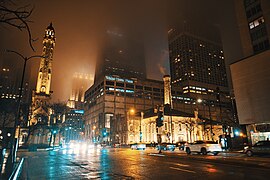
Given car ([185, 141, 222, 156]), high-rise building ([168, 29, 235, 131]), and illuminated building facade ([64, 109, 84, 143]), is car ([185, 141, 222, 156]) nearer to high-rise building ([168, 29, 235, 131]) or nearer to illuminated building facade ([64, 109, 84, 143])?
illuminated building facade ([64, 109, 84, 143])

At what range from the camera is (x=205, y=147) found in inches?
922

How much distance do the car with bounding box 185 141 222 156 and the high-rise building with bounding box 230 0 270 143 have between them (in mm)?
21245

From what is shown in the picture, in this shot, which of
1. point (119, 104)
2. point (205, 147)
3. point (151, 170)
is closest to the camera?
point (151, 170)

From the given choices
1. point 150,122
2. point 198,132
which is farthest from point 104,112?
point 198,132

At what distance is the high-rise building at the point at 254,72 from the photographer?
126ft

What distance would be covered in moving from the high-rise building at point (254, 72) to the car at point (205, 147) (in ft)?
69.7

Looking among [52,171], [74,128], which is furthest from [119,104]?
[52,171]

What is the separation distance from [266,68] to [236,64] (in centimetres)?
712

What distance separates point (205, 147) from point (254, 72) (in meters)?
26.3

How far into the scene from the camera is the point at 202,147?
23.8 m

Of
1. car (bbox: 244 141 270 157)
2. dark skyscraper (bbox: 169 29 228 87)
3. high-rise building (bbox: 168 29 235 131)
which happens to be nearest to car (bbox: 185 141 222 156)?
car (bbox: 244 141 270 157)

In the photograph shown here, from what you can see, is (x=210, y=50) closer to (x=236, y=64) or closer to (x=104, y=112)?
(x=104, y=112)

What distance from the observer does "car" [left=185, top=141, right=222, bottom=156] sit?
22.9 metres

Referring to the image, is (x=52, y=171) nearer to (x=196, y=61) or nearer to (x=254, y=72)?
(x=254, y=72)
